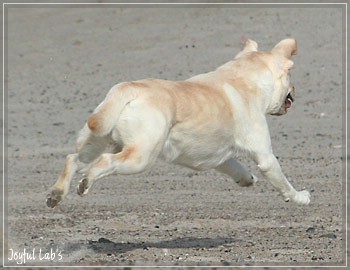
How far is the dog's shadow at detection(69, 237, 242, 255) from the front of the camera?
8.30m

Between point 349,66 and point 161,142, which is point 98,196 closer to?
point 161,142

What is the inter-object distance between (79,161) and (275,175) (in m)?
1.56

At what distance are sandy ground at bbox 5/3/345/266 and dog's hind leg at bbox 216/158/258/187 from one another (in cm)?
40

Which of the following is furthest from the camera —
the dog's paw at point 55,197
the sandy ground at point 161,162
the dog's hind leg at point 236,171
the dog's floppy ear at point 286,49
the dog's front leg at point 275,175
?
the dog's floppy ear at point 286,49

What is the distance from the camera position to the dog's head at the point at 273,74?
8844 millimetres

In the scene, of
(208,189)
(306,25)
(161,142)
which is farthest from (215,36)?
(161,142)

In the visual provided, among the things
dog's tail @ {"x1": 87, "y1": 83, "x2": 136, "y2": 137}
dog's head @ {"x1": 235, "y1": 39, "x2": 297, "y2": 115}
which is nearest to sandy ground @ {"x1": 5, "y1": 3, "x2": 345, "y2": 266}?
dog's tail @ {"x1": 87, "y1": 83, "x2": 136, "y2": 137}

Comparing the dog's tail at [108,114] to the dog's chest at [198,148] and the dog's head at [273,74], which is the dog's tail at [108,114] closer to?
the dog's chest at [198,148]

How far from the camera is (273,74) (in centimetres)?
893

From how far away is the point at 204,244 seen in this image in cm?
865

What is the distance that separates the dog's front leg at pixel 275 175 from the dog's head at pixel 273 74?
43 centimetres

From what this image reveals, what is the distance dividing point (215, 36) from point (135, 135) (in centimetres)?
983

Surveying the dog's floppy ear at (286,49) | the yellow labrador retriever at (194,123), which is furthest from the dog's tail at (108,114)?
the dog's floppy ear at (286,49)

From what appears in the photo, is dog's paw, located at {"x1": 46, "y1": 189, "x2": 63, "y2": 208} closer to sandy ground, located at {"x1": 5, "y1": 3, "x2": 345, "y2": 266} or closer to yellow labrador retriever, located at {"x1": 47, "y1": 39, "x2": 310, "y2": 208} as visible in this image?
yellow labrador retriever, located at {"x1": 47, "y1": 39, "x2": 310, "y2": 208}
